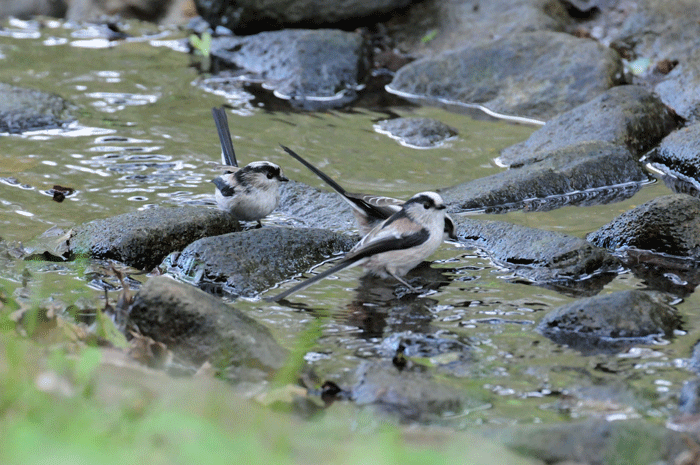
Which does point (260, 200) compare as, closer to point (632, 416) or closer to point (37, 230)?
point (37, 230)

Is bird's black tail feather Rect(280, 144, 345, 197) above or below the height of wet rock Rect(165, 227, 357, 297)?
above

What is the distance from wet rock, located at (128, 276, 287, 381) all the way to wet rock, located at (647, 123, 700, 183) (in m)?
4.79

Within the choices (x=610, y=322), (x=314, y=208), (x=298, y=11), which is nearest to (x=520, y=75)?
(x=298, y=11)

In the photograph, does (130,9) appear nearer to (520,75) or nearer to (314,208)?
(520,75)

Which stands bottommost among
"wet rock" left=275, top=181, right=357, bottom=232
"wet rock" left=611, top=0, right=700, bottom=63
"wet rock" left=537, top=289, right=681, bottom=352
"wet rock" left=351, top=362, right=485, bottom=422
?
"wet rock" left=275, top=181, right=357, bottom=232

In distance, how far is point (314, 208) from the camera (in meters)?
7.06

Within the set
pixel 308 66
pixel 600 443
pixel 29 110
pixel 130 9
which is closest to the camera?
pixel 600 443

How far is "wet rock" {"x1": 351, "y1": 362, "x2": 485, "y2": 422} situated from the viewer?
12.4 feet

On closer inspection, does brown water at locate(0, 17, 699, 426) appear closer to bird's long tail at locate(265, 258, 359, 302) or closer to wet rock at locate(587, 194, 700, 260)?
bird's long tail at locate(265, 258, 359, 302)

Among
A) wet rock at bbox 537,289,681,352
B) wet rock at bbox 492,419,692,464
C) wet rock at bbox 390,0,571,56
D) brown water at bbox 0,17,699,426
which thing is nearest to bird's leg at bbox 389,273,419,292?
brown water at bbox 0,17,699,426

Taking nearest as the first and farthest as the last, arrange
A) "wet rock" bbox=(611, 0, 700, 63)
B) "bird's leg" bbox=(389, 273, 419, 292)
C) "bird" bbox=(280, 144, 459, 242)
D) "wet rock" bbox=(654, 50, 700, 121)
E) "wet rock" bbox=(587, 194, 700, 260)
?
"bird's leg" bbox=(389, 273, 419, 292) → "wet rock" bbox=(587, 194, 700, 260) → "bird" bbox=(280, 144, 459, 242) → "wet rock" bbox=(654, 50, 700, 121) → "wet rock" bbox=(611, 0, 700, 63)

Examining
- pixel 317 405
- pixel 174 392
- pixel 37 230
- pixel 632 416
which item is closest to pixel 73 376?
Result: pixel 174 392

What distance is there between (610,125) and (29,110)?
243 inches

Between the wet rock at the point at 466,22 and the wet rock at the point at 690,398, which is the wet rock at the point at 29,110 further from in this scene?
the wet rock at the point at 690,398
